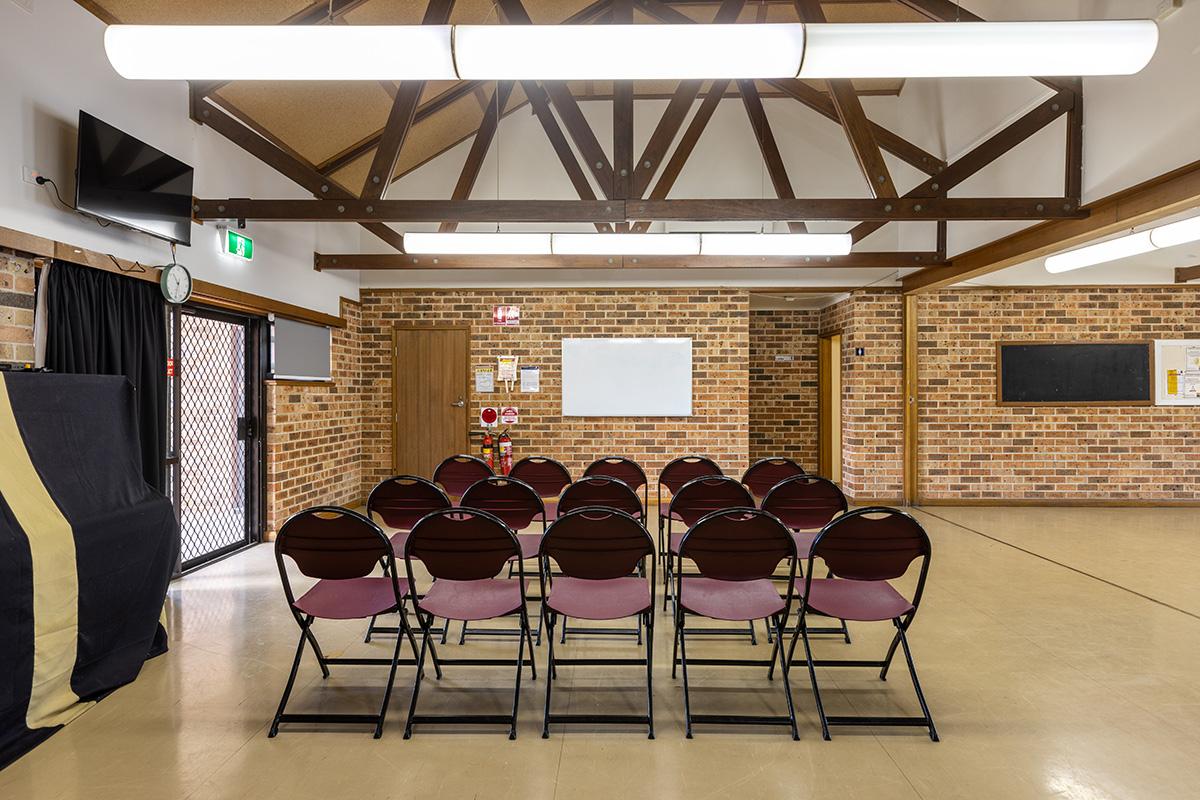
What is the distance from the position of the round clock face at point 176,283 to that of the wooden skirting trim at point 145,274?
0.21 feet

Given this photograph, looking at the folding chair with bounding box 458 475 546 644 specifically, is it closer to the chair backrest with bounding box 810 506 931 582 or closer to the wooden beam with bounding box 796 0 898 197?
the chair backrest with bounding box 810 506 931 582

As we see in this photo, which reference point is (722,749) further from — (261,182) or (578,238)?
(261,182)

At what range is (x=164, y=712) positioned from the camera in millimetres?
2672

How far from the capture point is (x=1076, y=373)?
7.18 m

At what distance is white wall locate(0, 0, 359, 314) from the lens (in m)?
3.12

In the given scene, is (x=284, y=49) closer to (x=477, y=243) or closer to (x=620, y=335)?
(x=477, y=243)

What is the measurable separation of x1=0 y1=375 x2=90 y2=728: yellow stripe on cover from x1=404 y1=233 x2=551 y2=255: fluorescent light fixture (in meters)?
2.89

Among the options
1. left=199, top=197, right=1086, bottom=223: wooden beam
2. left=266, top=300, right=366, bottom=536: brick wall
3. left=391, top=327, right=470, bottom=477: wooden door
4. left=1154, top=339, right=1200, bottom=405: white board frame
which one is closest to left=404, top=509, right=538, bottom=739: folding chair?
left=199, top=197, right=1086, bottom=223: wooden beam

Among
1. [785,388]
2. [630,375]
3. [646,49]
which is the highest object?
[646,49]

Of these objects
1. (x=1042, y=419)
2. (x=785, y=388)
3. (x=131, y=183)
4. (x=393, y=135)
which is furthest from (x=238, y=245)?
(x=1042, y=419)

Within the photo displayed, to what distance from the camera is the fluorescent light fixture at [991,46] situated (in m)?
2.35

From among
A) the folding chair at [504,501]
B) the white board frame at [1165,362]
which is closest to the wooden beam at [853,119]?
the folding chair at [504,501]

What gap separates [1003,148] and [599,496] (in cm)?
394

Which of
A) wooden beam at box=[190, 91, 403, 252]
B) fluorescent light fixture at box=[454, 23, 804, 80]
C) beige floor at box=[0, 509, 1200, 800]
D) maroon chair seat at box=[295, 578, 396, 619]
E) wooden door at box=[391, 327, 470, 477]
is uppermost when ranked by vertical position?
wooden beam at box=[190, 91, 403, 252]
